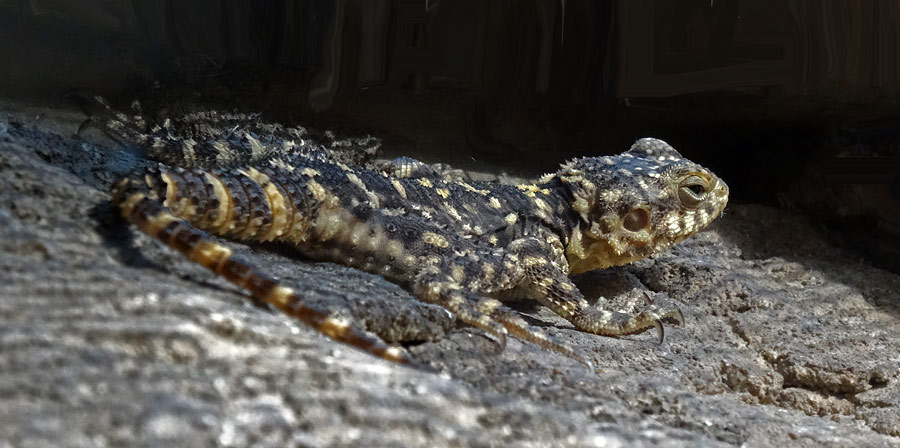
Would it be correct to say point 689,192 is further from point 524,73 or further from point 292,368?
point 292,368

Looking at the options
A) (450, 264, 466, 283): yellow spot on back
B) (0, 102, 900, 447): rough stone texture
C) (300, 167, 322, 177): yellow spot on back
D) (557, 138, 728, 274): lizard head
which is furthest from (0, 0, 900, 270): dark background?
(450, 264, 466, 283): yellow spot on back

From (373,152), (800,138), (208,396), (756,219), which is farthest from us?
(800,138)

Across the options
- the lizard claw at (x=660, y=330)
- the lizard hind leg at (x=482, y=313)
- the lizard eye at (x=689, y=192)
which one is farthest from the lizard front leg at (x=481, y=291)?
the lizard eye at (x=689, y=192)

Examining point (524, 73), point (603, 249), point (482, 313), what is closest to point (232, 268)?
point (482, 313)

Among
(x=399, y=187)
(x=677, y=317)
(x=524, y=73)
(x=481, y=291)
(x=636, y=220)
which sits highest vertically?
(x=524, y=73)

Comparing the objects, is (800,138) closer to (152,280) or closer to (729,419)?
(729,419)

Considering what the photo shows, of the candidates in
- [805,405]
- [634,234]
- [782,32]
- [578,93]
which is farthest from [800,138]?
[805,405]
